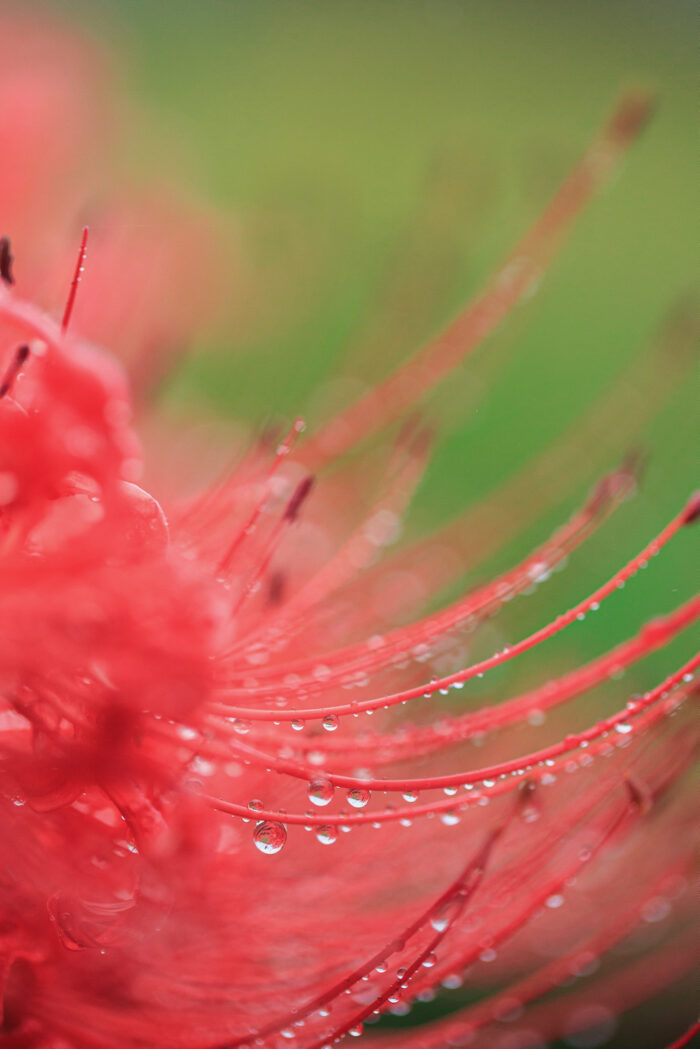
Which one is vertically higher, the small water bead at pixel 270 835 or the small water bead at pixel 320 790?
the small water bead at pixel 320 790

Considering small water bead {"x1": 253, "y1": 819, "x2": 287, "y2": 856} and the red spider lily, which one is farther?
small water bead {"x1": 253, "y1": 819, "x2": 287, "y2": 856}

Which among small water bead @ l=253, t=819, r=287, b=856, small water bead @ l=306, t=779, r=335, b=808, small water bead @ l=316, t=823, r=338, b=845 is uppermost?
small water bead @ l=306, t=779, r=335, b=808

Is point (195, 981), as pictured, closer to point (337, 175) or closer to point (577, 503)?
point (577, 503)

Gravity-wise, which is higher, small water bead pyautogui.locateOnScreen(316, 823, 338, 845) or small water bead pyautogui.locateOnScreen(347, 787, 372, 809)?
small water bead pyautogui.locateOnScreen(347, 787, 372, 809)

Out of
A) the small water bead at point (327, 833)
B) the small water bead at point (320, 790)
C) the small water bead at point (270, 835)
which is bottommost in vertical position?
the small water bead at point (327, 833)

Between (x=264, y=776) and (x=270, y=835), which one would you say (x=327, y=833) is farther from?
(x=264, y=776)

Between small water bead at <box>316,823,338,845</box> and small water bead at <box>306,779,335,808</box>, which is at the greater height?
small water bead at <box>306,779,335,808</box>

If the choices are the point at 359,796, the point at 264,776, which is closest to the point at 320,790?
the point at 359,796

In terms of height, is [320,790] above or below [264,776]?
below
